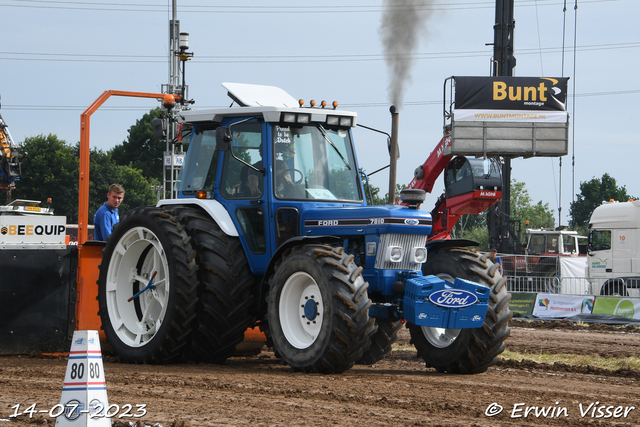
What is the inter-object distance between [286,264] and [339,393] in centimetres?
174

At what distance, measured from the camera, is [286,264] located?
7.87 m

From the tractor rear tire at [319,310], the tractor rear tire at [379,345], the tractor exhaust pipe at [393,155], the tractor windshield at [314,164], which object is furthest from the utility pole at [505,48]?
the tractor rear tire at [319,310]

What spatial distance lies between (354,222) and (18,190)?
200 ft

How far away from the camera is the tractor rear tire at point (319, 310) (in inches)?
288

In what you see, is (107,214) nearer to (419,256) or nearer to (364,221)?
(364,221)

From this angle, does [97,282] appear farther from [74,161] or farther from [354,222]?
[74,161]

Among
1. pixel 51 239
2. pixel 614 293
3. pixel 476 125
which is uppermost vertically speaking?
pixel 476 125

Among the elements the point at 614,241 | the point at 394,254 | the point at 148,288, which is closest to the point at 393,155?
the point at 394,254

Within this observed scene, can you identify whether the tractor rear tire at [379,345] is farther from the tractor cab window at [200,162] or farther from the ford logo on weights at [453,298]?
the tractor cab window at [200,162]

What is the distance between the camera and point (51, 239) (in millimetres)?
9891

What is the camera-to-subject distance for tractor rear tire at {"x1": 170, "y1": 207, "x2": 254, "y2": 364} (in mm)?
8375

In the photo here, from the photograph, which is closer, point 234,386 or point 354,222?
point 234,386

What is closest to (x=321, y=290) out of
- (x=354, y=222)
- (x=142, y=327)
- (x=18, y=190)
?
(x=354, y=222)

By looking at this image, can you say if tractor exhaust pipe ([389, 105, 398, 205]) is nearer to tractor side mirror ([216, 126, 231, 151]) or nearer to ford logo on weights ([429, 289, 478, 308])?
tractor side mirror ([216, 126, 231, 151])
